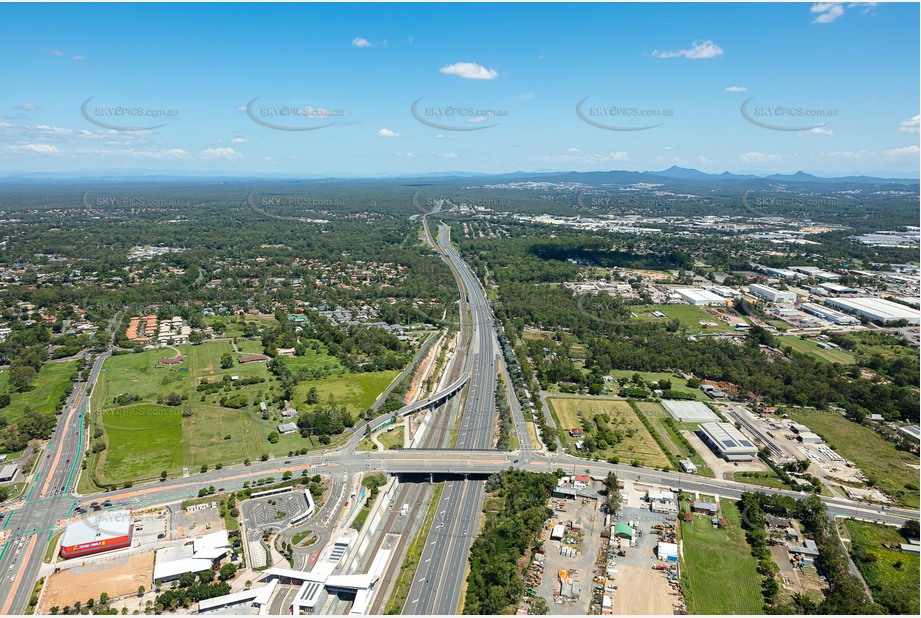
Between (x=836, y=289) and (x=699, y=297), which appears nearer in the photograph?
(x=699, y=297)

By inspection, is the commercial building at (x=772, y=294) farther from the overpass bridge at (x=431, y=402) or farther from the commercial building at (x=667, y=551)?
the commercial building at (x=667, y=551)

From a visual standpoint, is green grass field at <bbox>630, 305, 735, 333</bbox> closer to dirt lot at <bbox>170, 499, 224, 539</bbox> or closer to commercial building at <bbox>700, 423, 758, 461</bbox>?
commercial building at <bbox>700, 423, 758, 461</bbox>

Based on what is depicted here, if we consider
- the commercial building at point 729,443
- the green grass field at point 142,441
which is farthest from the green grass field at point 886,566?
the green grass field at point 142,441

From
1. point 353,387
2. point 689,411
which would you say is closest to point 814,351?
point 689,411

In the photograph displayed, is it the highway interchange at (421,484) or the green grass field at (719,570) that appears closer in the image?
the green grass field at (719,570)

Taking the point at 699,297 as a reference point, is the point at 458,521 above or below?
below

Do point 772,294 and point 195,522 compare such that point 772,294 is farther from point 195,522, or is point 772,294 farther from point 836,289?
point 195,522

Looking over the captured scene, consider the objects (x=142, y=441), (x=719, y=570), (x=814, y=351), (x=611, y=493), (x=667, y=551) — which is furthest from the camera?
(x=814, y=351)
